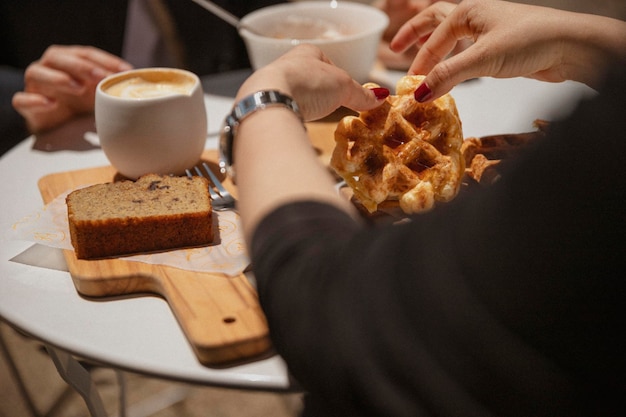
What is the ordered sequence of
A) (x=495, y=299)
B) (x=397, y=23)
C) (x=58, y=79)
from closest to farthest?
(x=495, y=299) → (x=58, y=79) → (x=397, y=23)

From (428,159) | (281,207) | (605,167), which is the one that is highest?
(605,167)

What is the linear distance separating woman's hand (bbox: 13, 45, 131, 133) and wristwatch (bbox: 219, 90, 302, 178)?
2.21 feet

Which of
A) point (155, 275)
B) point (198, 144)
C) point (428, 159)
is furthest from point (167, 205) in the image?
point (428, 159)

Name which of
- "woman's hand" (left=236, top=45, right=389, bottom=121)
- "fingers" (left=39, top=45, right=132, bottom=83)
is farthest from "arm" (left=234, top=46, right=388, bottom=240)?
"fingers" (left=39, top=45, right=132, bottom=83)

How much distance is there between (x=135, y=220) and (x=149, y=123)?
0.24 metres

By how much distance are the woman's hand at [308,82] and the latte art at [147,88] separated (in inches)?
11.4

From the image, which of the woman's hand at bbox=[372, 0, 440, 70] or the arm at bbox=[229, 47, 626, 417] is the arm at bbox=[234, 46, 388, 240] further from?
the woman's hand at bbox=[372, 0, 440, 70]

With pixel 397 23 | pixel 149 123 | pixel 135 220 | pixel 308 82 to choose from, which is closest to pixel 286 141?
pixel 308 82

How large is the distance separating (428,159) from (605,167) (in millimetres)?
450

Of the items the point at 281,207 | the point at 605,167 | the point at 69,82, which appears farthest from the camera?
the point at 69,82

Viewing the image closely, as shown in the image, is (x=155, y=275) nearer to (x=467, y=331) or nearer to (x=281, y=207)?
(x=281, y=207)

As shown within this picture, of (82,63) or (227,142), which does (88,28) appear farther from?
(227,142)

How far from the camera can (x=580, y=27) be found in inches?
35.5

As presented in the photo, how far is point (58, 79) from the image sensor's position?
4.25 ft
